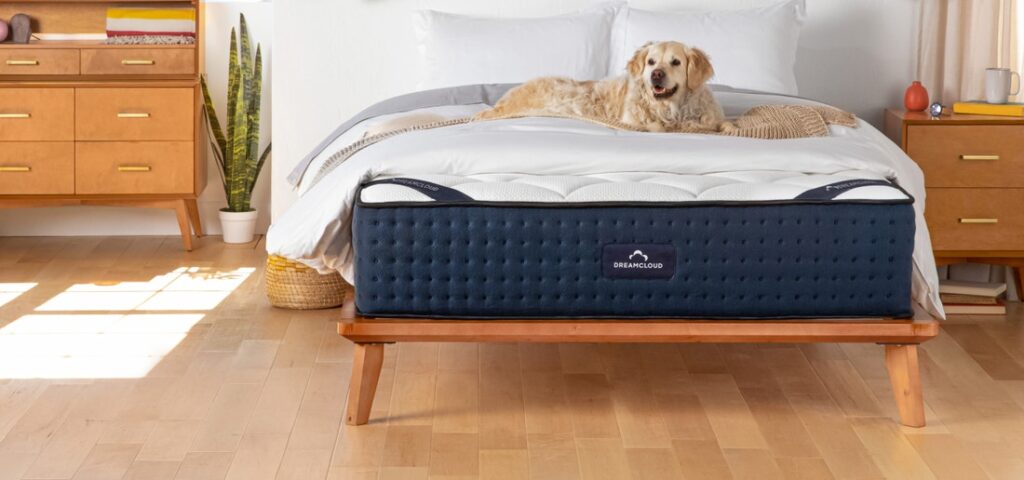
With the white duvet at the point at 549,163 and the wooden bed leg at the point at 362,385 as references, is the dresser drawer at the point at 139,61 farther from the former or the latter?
the wooden bed leg at the point at 362,385

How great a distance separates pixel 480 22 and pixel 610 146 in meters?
1.50

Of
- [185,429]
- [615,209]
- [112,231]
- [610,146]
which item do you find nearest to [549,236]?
[615,209]

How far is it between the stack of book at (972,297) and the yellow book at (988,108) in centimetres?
54

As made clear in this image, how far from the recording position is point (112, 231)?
5078 mm

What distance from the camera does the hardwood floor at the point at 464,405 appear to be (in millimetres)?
2533

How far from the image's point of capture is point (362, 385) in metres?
2.75

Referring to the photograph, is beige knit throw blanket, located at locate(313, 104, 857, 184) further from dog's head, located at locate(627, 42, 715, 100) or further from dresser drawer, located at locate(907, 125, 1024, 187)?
dresser drawer, located at locate(907, 125, 1024, 187)

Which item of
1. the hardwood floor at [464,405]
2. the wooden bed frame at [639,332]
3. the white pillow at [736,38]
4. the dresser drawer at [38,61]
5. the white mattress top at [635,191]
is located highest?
the white pillow at [736,38]

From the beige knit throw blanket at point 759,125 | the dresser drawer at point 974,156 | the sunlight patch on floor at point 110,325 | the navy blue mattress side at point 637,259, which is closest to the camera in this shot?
the navy blue mattress side at point 637,259

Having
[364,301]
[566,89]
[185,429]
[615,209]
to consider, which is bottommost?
[185,429]

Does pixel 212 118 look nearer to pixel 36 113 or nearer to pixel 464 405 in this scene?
pixel 36 113

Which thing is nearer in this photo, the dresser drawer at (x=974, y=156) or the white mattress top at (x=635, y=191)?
the white mattress top at (x=635, y=191)

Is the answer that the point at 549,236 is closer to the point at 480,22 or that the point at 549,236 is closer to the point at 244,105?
the point at 480,22

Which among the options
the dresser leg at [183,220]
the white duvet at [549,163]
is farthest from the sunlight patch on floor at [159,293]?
the white duvet at [549,163]
